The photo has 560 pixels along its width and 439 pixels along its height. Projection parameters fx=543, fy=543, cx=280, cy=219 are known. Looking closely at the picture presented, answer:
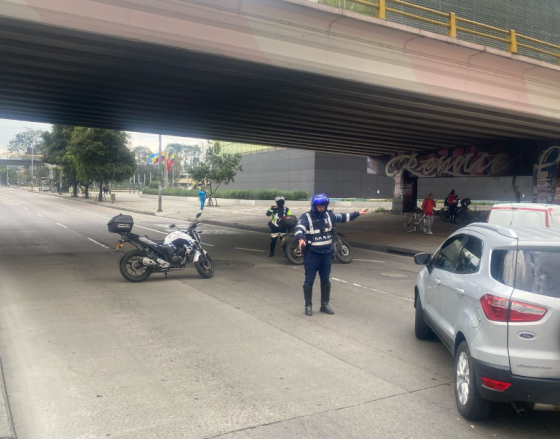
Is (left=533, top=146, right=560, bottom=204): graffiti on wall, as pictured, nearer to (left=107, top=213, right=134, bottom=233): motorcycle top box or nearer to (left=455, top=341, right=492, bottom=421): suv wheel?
(left=107, top=213, right=134, bottom=233): motorcycle top box

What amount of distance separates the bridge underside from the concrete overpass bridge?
0.06 metres

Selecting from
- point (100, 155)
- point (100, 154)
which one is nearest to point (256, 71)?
point (100, 154)

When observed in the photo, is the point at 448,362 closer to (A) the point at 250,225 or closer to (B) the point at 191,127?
(B) the point at 191,127

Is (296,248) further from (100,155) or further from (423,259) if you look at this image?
(100,155)

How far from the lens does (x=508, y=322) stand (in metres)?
3.97

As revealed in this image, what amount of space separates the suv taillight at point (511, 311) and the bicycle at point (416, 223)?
63.9ft

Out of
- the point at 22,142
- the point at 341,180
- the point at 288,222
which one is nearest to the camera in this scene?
the point at 288,222

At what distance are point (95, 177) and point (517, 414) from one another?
168 feet

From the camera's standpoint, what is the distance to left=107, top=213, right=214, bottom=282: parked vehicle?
1054cm

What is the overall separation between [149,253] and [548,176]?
19288mm

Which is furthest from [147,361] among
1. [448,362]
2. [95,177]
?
[95,177]

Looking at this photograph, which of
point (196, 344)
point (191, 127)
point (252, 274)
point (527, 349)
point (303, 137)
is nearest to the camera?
point (527, 349)

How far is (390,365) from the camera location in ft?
19.1

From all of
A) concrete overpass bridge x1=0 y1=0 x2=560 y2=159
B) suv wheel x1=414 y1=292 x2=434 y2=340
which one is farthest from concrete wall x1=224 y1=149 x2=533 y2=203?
suv wheel x1=414 y1=292 x2=434 y2=340
